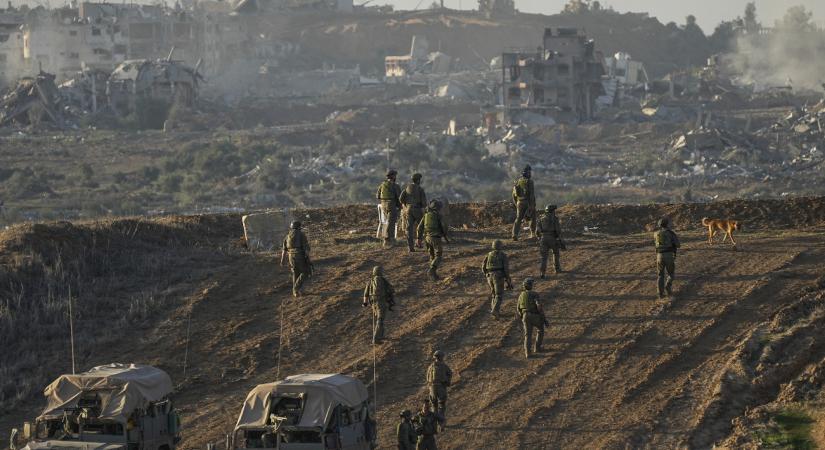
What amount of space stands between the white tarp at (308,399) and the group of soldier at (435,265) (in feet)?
2.95

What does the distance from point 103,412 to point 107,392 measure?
26 cm

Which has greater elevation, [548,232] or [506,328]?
[548,232]

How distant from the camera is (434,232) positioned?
25016mm

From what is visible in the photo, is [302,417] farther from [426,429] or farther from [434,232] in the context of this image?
[434,232]

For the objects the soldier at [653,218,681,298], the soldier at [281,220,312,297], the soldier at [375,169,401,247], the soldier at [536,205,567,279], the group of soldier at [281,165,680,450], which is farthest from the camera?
the soldier at [375,169,401,247]

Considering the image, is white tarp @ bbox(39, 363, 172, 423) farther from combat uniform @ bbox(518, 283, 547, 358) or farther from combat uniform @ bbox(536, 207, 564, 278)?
combat uniform @ bbox(536, 207, 564, 278)

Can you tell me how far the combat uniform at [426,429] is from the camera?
17250 mm

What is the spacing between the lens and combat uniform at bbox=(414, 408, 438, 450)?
56.6ft

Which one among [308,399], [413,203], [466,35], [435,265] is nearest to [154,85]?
[466,35]

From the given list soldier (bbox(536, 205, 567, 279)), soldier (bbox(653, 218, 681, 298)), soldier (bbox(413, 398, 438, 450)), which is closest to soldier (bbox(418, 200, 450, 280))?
soldier (bbox(536, 205, 567, 279))

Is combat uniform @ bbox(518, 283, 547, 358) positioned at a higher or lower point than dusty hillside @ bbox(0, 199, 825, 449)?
higher

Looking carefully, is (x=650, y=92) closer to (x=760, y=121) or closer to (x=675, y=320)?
(x=760, y=121)

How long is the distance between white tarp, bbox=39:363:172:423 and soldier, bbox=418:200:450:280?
8.32 meters

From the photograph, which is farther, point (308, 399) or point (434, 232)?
point (434, 232)
